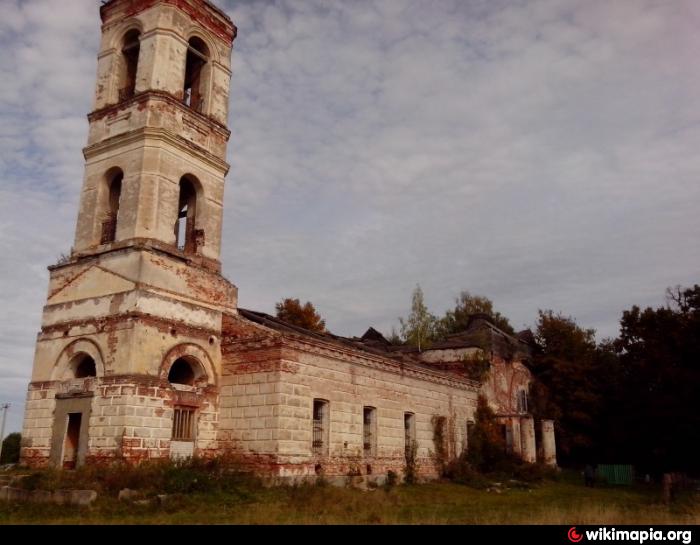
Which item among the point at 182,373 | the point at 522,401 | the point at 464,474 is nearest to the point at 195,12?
the point at 182,373

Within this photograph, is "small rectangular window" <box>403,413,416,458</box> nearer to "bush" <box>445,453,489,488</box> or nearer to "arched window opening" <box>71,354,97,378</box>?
"bush" <box>445,453,489,488</box>

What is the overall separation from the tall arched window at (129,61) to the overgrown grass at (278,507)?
43.6ft

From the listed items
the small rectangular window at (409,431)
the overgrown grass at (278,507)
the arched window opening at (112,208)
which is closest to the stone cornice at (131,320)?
the arched window opening at (112,208)

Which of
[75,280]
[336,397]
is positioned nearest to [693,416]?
[336,397]

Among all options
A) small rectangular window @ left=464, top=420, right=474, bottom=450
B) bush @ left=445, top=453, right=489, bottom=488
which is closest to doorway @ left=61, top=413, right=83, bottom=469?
bush @ left=445, top=453, right=489, bottom=488

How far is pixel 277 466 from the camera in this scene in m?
17.5

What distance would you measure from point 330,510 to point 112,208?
1308cm

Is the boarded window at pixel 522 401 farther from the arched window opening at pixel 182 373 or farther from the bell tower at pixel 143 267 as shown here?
the arched window opening at pixel 182 373

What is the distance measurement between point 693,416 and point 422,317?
2579 cm

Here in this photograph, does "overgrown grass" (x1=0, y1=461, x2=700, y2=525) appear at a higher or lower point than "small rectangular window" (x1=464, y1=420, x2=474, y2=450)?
lower

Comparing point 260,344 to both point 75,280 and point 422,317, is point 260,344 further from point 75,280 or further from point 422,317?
point 422,317

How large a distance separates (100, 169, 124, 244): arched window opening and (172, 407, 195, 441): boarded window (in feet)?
20.1

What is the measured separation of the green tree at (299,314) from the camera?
137 ft

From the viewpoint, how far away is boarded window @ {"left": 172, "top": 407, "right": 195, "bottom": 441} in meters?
18.0
